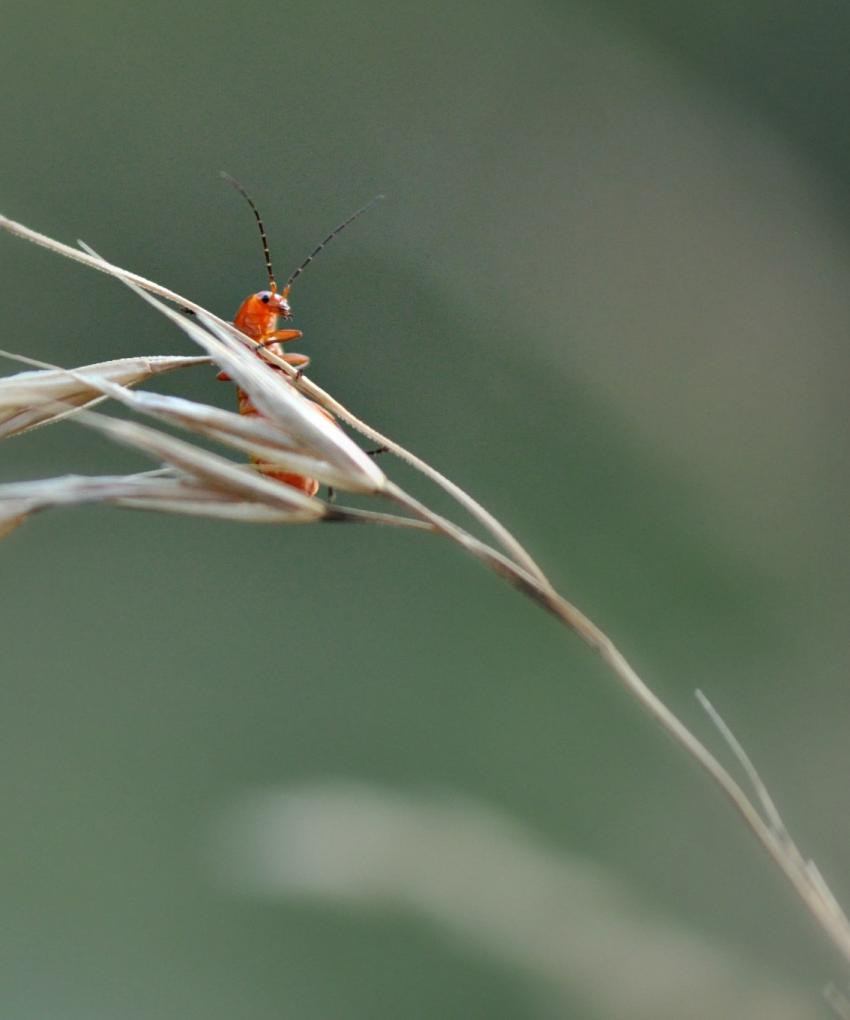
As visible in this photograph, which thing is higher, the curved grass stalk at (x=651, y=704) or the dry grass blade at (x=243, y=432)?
the dry grass blade at (x=243, y=432)

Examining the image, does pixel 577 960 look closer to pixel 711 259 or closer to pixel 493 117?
pixel 711 259

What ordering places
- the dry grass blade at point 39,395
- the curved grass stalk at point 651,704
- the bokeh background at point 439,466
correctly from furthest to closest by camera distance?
the bokeh background at point 439,466, the dry grass blade at point 39,395, the curved grass stalk at point 651,704

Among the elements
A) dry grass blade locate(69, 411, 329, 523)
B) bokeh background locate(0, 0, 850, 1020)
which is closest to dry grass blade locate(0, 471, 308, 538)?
dry grass blade locate(69, 411, 329, 523)

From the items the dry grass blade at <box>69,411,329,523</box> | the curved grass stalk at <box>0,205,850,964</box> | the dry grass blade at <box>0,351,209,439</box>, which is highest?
the dry grass blade at <box>0,351,209,439</box>

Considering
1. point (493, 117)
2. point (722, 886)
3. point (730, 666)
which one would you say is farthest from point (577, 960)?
point (493, 117)

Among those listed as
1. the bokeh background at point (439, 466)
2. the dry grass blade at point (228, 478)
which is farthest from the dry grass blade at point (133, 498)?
the bokeh background at point (439, 466)

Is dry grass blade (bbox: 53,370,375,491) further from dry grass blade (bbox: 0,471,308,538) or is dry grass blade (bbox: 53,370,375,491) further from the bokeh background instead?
the bokeh background

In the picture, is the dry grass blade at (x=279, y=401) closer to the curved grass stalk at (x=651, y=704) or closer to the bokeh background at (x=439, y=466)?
the curved grass stalk at (x=651, y=704)

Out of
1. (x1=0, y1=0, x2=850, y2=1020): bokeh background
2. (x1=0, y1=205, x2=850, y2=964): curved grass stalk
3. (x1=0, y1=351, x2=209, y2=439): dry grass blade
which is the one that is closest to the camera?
(x1=0, y1=205, x2=850, y2=964): curved grass stalk

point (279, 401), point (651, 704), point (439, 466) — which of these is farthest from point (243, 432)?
point (439, 466)

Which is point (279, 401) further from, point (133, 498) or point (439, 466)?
point (439, 466)

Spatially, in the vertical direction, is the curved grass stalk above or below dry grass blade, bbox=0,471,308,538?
below
